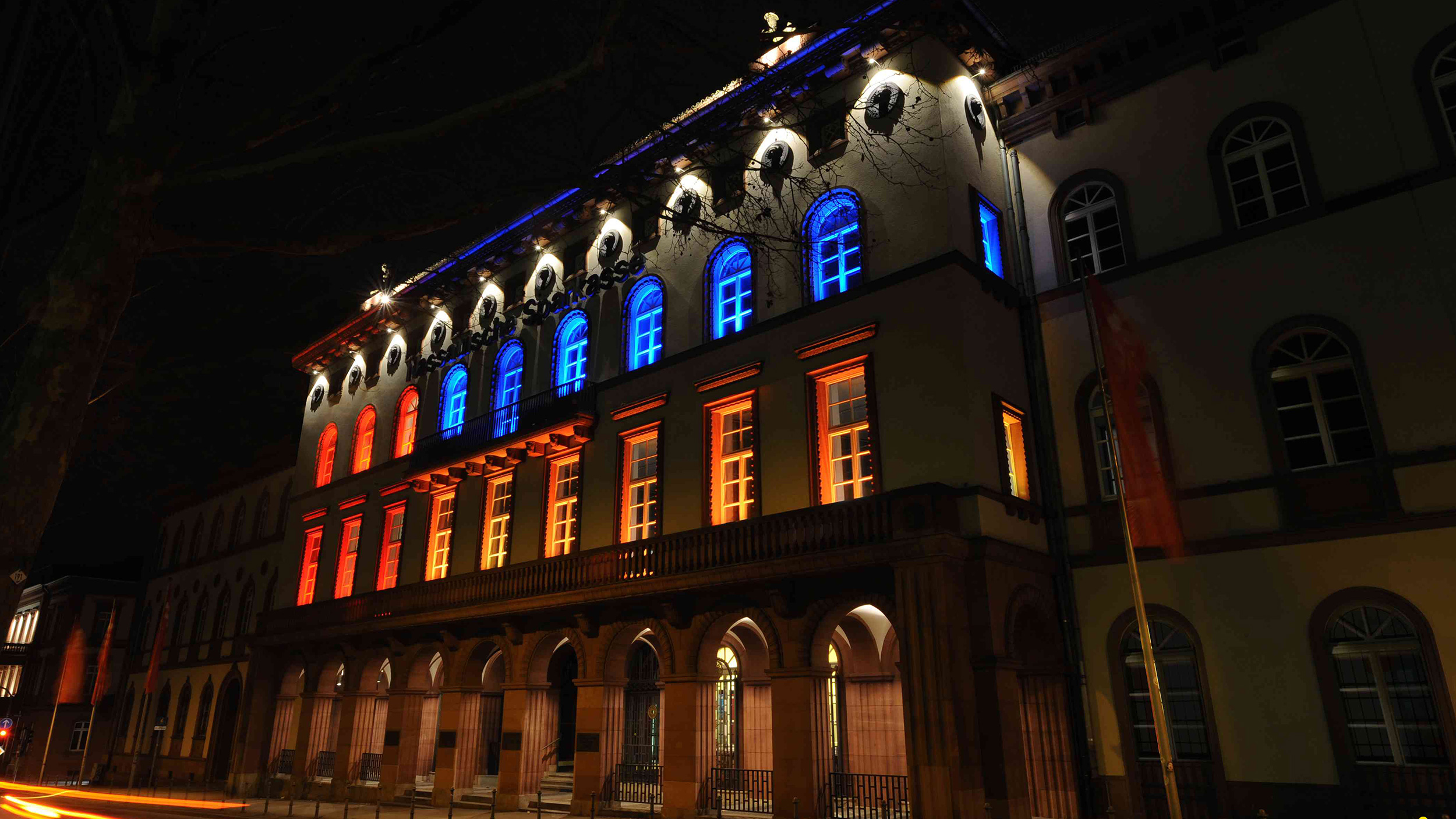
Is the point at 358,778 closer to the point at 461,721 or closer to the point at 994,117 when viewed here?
the point at 461,721

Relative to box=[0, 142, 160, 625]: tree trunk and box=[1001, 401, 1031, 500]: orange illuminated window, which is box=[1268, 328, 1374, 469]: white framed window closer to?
box=[1001, 401, 1031, 500]: orange illuminated window

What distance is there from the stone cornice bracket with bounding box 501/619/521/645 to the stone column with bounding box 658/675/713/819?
4936 millimetres

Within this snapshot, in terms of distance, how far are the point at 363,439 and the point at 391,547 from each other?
5.38 m

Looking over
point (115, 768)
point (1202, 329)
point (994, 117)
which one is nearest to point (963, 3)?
point (994, 117)

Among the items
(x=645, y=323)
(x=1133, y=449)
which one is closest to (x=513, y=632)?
(x=645, y=323)

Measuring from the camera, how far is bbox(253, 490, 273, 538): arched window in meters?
38.2

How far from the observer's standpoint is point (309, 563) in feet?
107

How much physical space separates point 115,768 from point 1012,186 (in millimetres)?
45396

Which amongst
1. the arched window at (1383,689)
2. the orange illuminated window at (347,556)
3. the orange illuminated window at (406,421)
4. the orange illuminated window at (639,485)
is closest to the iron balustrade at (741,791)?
the orange illuminated window at (639,485)

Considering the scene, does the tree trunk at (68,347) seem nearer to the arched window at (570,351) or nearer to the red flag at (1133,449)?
the red flag at (1133,449)

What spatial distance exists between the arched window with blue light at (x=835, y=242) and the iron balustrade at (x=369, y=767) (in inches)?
713

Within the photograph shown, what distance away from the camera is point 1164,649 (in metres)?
15.5

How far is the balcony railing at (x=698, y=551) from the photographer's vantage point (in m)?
15.5

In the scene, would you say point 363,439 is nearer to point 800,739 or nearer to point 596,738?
point 596,738
